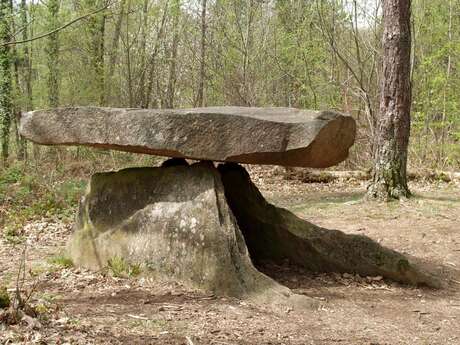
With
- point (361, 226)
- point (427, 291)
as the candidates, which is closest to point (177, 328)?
point (427, 291)

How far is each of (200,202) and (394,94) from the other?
500 cm

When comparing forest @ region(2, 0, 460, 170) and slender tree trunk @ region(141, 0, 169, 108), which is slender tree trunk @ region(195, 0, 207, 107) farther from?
slender tree trunk @ region(141, 0, 169, 108)

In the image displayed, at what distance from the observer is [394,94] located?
8.55m

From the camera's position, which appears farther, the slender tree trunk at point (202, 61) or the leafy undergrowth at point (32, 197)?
the slender tree trunk at point (202, 61)

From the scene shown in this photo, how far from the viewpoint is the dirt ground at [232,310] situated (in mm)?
3418

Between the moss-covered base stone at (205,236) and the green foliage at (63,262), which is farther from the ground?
the moss-covered base stone at (205,236)

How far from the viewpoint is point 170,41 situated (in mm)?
17750

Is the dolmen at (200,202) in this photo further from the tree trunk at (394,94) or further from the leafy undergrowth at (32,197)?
the tree trunk at (394,94)

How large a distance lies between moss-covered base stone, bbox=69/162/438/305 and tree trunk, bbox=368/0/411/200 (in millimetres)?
3671

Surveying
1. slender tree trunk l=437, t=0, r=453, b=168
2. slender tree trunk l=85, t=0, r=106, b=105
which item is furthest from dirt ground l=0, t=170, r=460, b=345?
slender tree trunk l=85, t=0, r=106, b=105

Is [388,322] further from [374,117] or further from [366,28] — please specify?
[366,28]

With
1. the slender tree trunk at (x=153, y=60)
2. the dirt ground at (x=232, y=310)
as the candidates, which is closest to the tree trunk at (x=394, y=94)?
the dirt ground at (x=232, y=310)

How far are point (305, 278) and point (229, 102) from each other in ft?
38.4

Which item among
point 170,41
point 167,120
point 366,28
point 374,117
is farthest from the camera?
point 170,41
